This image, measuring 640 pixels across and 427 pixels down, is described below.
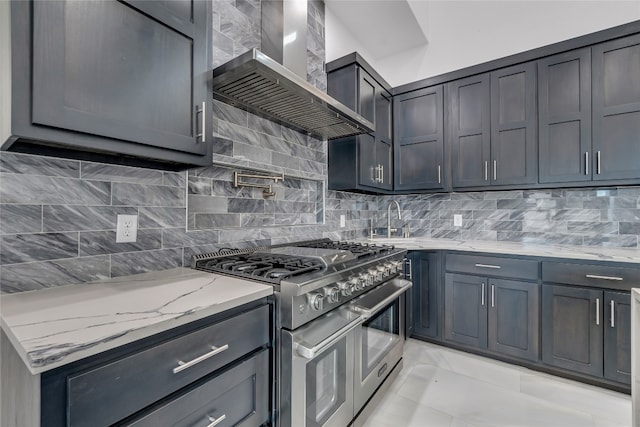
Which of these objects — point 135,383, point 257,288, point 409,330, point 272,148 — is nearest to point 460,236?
point 409,330

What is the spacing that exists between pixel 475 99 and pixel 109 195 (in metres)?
2.93

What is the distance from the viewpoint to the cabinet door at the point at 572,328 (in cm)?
197

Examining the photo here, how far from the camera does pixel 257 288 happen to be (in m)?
1.12

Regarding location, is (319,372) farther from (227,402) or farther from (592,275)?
(592,275)

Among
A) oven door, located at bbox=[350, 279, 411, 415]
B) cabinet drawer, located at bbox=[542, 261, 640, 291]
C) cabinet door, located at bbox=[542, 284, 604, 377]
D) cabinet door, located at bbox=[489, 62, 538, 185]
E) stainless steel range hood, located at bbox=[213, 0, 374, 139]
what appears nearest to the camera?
stainless steel range hood, located at bbox=[213, 0, 374, 139]

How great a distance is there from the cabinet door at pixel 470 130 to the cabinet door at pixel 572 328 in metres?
1.07

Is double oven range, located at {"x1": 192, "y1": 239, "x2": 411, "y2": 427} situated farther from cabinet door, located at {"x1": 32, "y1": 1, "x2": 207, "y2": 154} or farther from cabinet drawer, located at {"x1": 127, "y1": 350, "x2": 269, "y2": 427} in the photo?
cabinet door, located at {"x1": 32, "y1": 1, "x2": 207, "y2": 154}

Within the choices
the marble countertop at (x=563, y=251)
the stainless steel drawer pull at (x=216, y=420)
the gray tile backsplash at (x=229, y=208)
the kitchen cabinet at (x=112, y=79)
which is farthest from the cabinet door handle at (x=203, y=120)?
the marble countertop at (x=563, y=251)

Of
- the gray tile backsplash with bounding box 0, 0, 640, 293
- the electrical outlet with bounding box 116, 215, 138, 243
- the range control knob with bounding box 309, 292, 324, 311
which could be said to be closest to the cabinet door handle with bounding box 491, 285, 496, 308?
the gray tile backsplash with bounding box 0, 0, 640, 293

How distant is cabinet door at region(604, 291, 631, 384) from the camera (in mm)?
1871

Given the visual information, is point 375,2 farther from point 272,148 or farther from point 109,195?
point 109,195

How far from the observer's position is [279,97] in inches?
68.1

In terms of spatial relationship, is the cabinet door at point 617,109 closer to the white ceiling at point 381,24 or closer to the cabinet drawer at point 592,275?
the cabinet drawer at point 592,275

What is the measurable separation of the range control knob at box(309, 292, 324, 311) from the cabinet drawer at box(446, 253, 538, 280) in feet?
5.53
